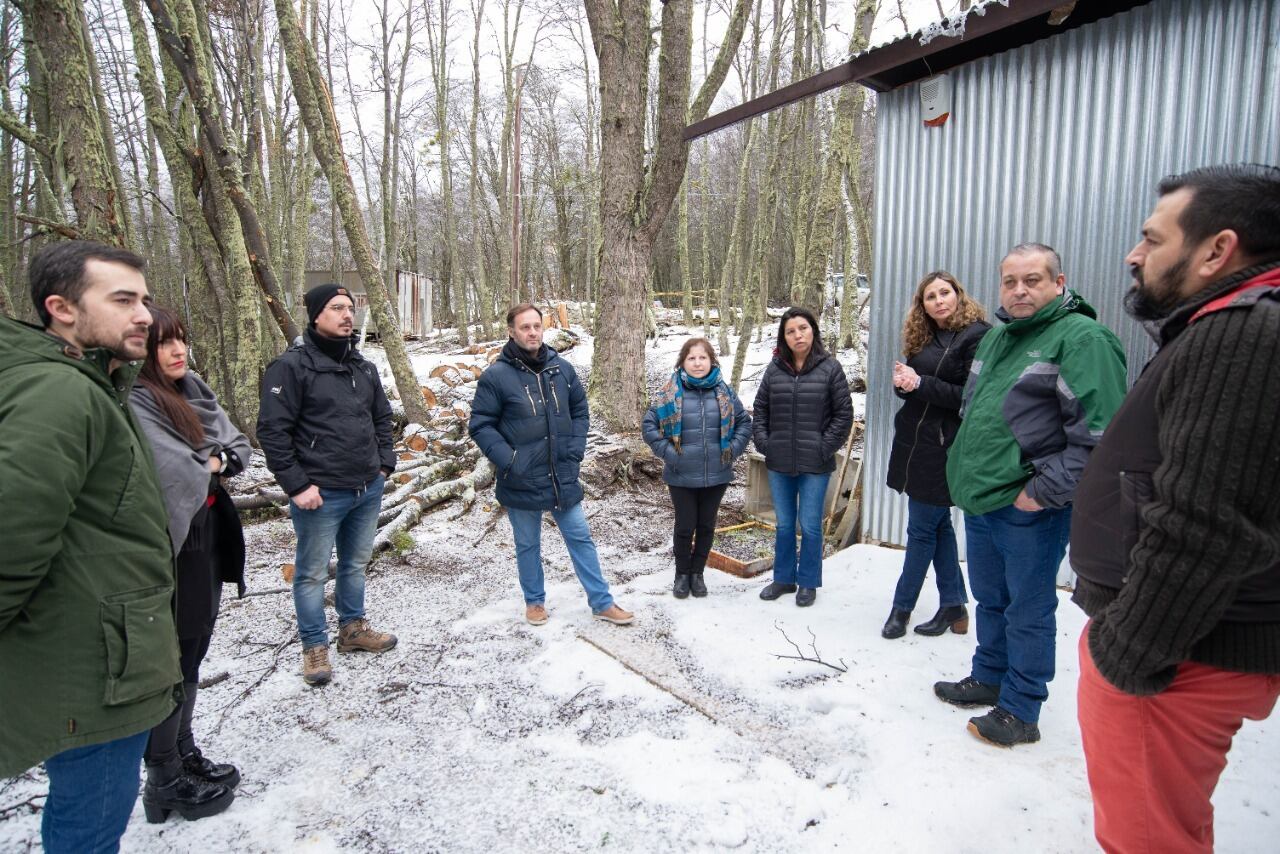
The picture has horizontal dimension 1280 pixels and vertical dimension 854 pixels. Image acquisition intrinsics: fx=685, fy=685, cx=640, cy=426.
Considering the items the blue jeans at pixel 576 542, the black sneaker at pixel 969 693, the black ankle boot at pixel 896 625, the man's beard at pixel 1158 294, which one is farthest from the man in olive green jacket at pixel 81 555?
the black ankle boot at pixel 896 625

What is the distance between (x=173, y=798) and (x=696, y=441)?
10.1ft

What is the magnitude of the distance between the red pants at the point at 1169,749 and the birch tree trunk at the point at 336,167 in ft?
26.7

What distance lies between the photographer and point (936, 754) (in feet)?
9.14

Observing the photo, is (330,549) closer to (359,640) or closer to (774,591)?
(359,640)

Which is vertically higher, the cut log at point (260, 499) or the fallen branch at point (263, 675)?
the cut log at point (260, 499)

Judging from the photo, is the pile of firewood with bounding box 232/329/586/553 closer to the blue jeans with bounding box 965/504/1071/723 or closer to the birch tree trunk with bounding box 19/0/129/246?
the birch tree trunk with bounding box 19/0/129/246

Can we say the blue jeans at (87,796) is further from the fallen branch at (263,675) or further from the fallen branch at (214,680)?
the fallen branch at (214,680)

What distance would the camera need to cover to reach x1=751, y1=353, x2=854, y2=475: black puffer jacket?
4203mm

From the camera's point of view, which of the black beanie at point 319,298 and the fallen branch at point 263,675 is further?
the black beanie at point 319,298

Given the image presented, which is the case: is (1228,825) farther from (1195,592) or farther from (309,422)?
(309,422)

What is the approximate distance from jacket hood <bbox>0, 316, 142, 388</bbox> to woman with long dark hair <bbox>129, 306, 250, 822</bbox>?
72 centimetres

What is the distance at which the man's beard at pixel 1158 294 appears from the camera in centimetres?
153

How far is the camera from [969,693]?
10.3ft

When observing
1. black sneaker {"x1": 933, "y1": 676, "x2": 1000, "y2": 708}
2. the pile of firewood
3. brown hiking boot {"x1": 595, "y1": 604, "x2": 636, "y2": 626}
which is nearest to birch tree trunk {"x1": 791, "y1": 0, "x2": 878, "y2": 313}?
the pile of firewood
